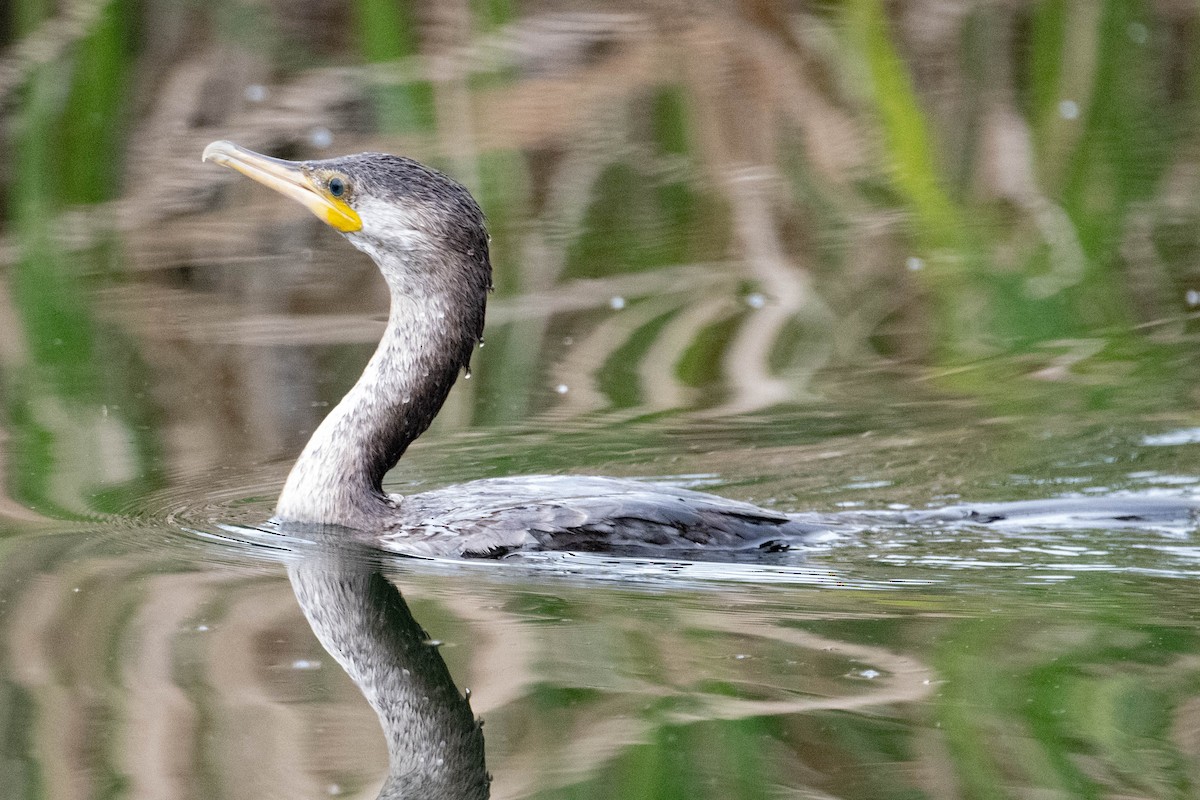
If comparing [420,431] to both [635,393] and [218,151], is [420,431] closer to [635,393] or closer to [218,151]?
[218,151]

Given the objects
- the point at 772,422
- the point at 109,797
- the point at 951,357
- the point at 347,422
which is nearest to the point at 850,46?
the point at 951,357

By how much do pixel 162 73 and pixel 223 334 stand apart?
3.56 metres

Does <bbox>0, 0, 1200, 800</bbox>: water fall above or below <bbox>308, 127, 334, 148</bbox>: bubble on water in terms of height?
below

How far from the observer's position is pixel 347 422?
17.5 feet

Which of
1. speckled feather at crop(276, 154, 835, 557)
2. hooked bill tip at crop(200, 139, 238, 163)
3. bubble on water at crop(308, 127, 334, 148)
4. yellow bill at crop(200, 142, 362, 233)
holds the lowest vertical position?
speckled feather at crop(276, 154, 835, 557)

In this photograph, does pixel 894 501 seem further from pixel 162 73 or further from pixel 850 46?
pixel 162 73

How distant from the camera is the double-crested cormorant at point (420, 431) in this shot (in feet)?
16.6

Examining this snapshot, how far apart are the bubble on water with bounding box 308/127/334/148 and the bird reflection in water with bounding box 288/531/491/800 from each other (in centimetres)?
455

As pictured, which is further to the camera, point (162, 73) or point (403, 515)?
point (162, 73)

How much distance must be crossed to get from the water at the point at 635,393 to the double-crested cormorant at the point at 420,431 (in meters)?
0.14

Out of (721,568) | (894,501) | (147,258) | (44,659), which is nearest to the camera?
(44,659)

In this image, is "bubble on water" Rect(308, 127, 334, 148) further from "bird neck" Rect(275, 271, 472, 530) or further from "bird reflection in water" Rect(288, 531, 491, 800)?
"bird reflection in water" Rect(288, 531, 491, 800)

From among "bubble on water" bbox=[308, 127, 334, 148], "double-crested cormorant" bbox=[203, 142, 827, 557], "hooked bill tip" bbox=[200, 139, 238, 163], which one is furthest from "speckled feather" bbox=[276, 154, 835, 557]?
"bubble on water" bbox=[308, 127, 334, 148]

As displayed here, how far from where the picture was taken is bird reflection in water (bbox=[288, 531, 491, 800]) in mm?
3619
